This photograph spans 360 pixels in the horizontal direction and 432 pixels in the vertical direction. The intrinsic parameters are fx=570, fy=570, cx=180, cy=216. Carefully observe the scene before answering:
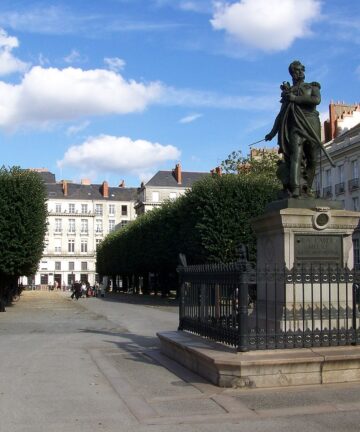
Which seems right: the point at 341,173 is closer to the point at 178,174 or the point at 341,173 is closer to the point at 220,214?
the point at 220,214

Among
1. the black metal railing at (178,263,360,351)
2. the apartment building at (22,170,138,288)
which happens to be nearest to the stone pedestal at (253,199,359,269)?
the black metal railing at (178,263,360,351)

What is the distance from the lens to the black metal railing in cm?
771

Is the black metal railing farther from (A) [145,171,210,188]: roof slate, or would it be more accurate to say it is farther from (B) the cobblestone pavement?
(A) [145,171,210,188]: roof slate

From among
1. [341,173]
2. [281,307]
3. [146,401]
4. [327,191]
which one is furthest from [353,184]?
[146,401]

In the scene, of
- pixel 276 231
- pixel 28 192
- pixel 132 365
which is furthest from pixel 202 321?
pixel 28 192

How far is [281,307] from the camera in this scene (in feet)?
28.0

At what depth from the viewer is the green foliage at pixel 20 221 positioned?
3154cm

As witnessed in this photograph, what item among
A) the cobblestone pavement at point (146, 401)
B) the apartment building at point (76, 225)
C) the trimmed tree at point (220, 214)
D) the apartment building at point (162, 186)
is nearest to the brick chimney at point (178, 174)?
the apartment building at point (162, 186)

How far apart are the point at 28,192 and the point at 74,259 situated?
8577cm

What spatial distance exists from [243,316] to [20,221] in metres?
26.5

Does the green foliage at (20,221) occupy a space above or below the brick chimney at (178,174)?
below

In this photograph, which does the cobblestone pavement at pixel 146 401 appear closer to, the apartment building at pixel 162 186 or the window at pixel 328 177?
the window at pixel 328 177

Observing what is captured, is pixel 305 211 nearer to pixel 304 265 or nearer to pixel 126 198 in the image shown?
pixel 304 265

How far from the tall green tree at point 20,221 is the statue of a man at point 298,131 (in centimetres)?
2449
